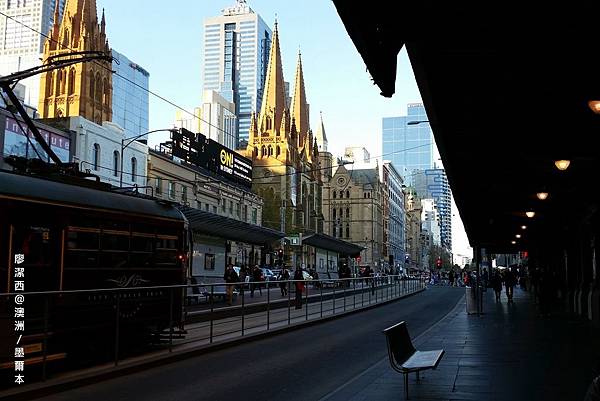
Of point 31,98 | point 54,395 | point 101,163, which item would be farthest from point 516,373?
point 31,98

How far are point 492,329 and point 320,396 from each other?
10.5 m

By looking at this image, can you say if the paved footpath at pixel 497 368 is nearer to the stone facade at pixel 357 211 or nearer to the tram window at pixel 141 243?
the tram window at pixel 141 243

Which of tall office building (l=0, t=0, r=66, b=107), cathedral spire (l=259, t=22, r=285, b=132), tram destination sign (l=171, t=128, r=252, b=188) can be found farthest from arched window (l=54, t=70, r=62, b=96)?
cathedral spire (l=259, t=22, r=285, b=132)

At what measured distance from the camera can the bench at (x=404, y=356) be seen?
861 cm

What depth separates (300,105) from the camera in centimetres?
14000

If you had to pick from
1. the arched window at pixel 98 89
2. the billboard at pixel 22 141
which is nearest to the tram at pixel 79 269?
the billboard at pixel 22 141

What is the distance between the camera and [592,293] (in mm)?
20781

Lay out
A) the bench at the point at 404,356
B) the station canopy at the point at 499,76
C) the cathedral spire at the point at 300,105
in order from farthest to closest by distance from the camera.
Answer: the cathedral spire at the point at 300,105 < the bench at the point at 404,356 < the station canopy at the point at 499,76

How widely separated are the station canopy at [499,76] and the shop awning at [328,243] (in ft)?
114

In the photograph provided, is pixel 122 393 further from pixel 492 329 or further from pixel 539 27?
pixel 492 329

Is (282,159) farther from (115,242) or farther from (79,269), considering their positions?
(79,269)

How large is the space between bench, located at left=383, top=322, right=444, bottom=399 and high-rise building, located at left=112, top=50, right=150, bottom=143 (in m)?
111

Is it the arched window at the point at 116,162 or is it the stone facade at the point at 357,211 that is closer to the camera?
Answer: the arched window at the point at 116,162

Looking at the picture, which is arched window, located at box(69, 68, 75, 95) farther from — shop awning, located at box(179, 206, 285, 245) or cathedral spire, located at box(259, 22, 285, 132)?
cathedral spire, located at box(259, 22, 285, 132)
